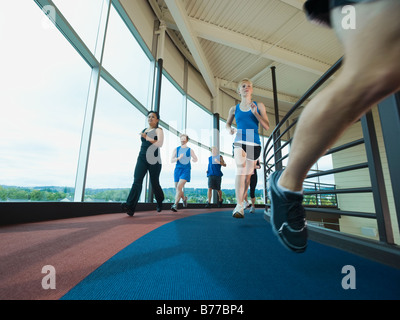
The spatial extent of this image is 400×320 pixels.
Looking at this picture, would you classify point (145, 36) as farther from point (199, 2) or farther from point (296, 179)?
point (296, 179)

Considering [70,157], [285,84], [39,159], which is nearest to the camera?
[39,159]

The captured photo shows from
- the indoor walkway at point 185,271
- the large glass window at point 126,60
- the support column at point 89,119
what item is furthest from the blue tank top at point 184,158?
the indoor walkway at point 185,271

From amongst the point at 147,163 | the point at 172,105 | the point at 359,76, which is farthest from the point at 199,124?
the point at 359,76

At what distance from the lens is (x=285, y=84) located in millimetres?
9641

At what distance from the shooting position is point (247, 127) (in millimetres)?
2369

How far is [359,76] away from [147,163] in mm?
2663

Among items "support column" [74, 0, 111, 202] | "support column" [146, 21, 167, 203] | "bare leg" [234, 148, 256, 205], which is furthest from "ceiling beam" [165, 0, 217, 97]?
"bare leg" [234, 148, 256, 205]

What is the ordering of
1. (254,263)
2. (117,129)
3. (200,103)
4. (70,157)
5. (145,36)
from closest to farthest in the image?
(254,263) < (70,157) < (117,129) < (145,36) < (200,103)

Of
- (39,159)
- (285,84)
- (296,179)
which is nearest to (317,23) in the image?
(296,179)

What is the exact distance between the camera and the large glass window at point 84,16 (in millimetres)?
2781

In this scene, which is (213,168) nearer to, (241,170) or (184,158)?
(184,158)

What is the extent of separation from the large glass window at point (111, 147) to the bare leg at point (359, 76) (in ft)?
10.9

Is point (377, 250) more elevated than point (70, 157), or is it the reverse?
point (70, 157)

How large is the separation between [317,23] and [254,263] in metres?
0.98
